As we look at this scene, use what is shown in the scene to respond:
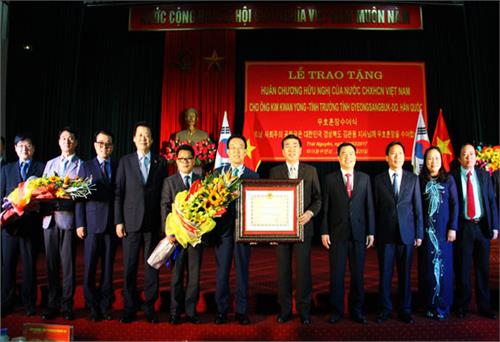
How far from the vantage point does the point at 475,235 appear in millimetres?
3086

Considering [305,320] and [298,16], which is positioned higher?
[298,16]

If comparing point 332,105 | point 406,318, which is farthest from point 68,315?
point 332,105

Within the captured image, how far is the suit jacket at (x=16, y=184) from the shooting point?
308 cm

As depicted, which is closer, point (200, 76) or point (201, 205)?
point (201, 205)

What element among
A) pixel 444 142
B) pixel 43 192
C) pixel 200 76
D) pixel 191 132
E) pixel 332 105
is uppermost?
pixel 200 76

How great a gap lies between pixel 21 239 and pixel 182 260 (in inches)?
51.0

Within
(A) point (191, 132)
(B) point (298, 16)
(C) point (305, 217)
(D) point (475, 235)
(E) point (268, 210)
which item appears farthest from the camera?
(B) point (298, 16)

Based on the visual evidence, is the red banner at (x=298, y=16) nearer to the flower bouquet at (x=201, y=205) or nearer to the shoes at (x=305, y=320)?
the flower bouquet at (x=201, y=205)

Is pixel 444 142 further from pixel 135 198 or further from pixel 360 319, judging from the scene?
pixel 135 198

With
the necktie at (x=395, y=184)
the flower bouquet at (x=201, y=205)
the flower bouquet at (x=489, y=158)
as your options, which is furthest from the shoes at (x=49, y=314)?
the flower bouquet at (x=489, y=158)

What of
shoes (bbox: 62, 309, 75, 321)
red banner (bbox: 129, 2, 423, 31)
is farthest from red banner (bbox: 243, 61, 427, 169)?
shoes (bbox: 62, 309, 75, 321)

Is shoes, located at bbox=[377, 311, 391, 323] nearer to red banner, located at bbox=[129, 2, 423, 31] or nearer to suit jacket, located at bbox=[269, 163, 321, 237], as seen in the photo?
suit jacket, located at bbox=[269, 163, 321, 237]

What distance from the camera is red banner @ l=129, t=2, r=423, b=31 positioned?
596 centimetres

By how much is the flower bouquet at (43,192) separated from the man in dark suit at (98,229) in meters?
0.15
